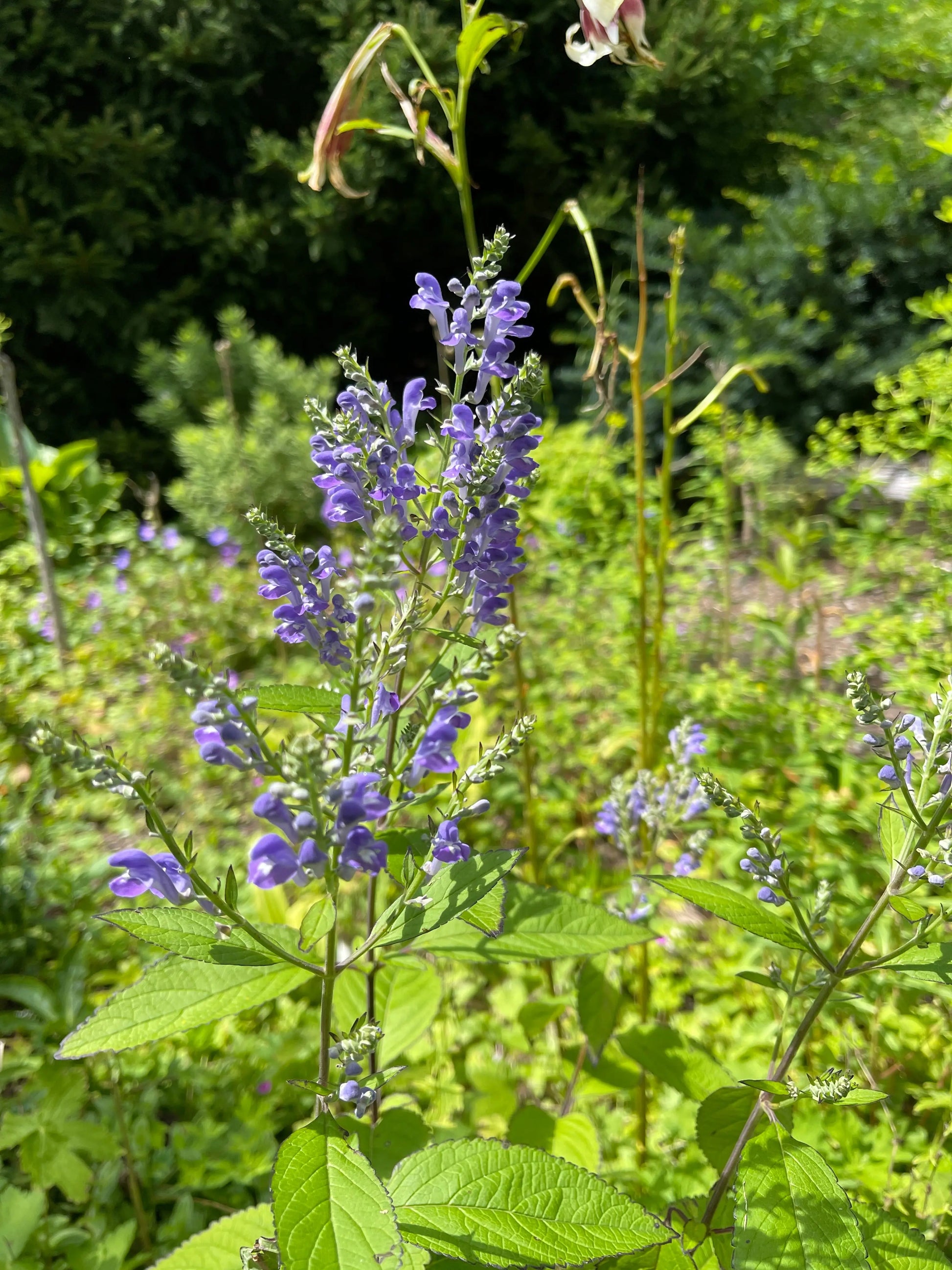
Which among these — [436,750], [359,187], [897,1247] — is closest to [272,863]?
[436,750]

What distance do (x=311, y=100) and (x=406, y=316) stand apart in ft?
7.06

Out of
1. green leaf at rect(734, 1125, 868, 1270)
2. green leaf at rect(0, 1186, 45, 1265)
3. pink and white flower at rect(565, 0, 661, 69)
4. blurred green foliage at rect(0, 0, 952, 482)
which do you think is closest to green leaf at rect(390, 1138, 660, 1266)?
green leaf at rect(734, 1125, 868, 1270)

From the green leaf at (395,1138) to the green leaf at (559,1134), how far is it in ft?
0.94

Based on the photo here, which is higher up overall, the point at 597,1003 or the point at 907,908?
the point at 907,908

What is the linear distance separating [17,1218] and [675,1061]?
130 centimetres

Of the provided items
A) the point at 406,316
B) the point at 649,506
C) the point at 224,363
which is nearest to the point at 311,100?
the point at 406,316

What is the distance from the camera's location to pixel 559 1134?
1.41m

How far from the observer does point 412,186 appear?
699cm

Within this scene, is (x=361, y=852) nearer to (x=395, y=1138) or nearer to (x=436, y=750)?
(x=436, y=750)

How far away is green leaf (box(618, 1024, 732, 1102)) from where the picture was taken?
1256 mm

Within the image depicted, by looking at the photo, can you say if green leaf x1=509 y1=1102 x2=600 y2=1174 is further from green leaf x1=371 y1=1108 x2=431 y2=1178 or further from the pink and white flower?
the pink and white flower

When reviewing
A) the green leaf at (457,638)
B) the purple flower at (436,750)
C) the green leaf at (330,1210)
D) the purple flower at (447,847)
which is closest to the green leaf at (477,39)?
the green leaf at (457,638)

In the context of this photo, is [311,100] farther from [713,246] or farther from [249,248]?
[713,246]

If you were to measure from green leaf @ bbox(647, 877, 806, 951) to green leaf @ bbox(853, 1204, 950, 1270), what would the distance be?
1.18ft
